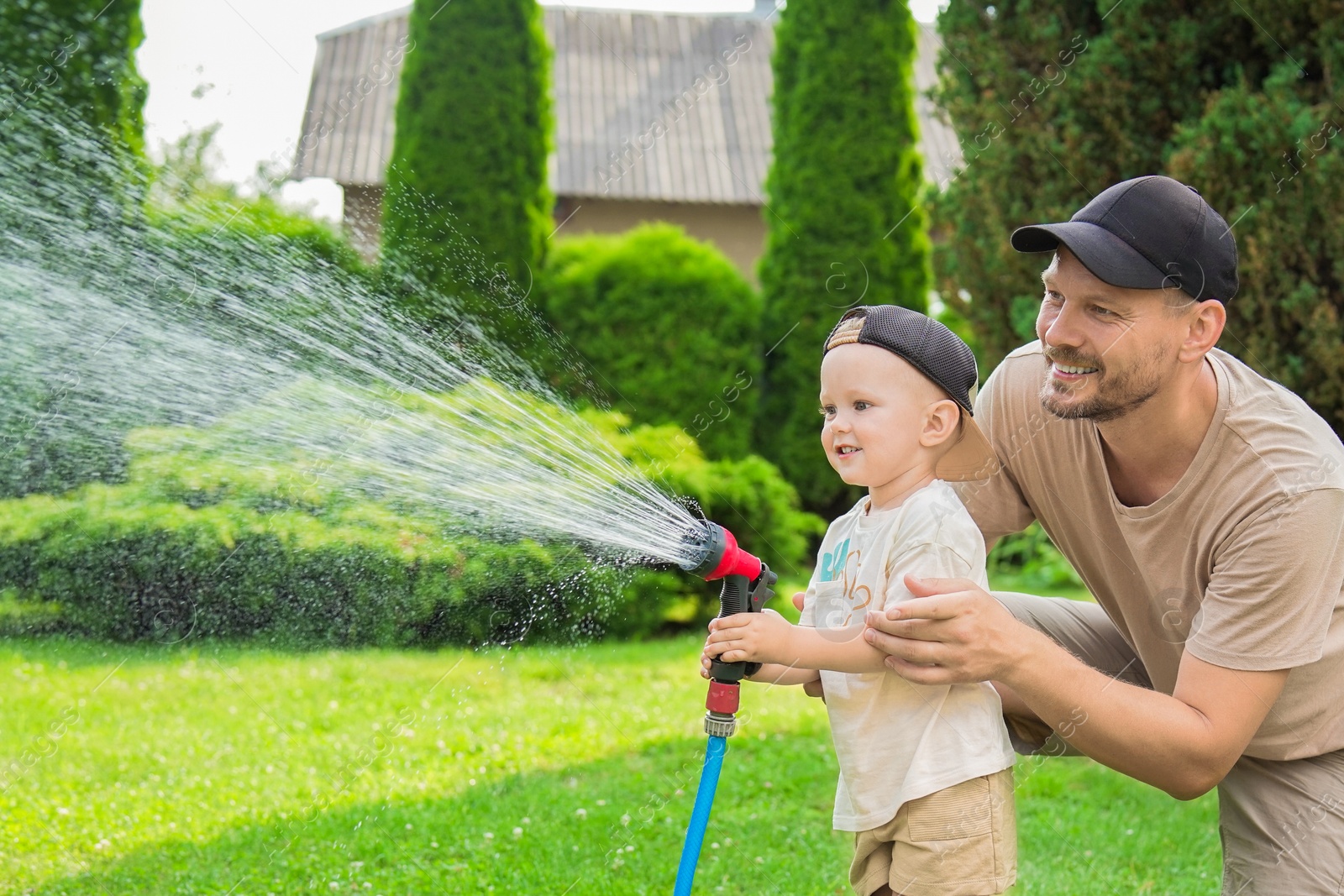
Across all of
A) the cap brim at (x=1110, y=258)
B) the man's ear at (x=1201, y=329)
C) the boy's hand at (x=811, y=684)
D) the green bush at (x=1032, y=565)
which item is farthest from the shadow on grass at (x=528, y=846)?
the green bush at (x=1032, y=565)

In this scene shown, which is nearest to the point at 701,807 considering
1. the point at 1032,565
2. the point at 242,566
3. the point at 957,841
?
the point at 957,841

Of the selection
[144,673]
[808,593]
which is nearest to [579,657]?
[144,673]

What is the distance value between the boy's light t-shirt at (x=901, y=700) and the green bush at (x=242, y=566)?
3.86 m

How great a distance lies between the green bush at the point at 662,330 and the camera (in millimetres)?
10180

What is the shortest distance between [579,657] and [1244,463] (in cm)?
499

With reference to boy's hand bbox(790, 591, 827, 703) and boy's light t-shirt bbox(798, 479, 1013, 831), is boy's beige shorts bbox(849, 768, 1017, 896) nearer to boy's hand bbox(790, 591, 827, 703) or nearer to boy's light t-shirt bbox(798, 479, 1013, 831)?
boy's light t-shirt bbox(798, 479, 1013, 831)

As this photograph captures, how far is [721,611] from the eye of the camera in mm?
2244

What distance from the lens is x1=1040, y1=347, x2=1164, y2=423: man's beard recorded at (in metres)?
2.52

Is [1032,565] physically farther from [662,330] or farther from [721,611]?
[721,611]

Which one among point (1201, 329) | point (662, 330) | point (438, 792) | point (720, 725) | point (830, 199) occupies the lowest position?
point (438, 792)

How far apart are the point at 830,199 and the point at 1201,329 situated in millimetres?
8408

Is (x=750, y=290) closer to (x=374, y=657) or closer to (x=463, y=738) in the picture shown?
(x=374, y=657)

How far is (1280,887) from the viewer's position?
263 centimetres

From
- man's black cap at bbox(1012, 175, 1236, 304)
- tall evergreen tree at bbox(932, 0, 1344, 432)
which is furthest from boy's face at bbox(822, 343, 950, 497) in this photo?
tall evergreen tree at bbox(932, 0, 1344, 432)
